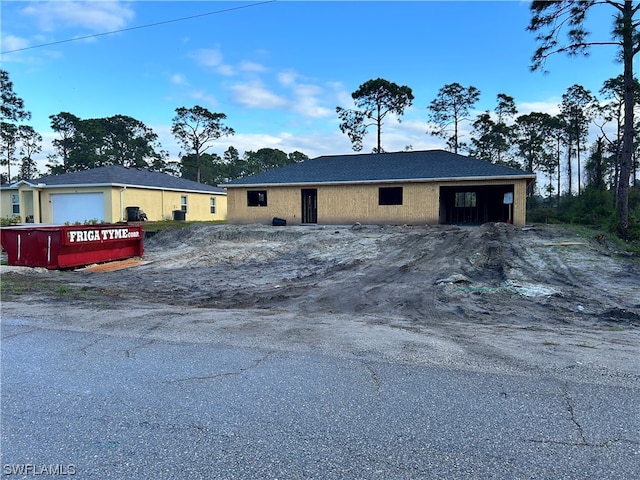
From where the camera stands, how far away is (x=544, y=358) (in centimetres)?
438

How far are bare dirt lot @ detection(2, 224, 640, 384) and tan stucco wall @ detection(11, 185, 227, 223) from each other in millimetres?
12206

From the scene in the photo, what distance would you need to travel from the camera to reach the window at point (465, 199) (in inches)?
1081

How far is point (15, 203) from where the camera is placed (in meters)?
28.5

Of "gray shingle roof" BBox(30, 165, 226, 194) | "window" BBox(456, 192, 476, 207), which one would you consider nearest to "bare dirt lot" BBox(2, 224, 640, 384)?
"window" BBox(456, 192, 476, 207)

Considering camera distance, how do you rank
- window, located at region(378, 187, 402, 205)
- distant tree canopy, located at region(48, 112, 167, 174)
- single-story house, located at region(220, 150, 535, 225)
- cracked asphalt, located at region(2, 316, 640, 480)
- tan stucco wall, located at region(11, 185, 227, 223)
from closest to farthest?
cracked asphalt, located at region(2, 316, 640, 480) < single-story house, located at region(220, 150, 535, 225) < window, located at region(378, 187, 402, 205) < tan stucco wall, located at region(11, 185, 227, 223) < distant tree canopy, located at region(48, 112, 167, 174)

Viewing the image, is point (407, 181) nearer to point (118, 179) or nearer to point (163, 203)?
point (163, 203)

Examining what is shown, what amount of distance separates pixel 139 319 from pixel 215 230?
14422 millimetres

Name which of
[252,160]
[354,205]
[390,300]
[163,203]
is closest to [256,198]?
[354,205]

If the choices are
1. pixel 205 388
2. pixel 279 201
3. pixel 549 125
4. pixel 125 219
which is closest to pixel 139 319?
pixel 205 388

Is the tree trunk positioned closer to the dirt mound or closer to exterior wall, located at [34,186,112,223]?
the dirt mound

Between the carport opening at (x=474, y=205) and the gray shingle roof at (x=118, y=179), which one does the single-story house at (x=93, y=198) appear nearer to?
the gray shingle roof at (x=118, y=179)

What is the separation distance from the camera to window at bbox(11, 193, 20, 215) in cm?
2836

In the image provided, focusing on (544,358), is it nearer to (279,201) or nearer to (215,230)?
(215,230)

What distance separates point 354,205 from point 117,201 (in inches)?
592
